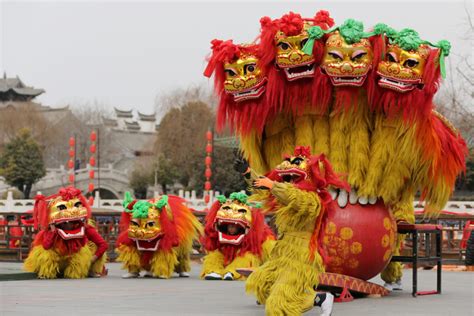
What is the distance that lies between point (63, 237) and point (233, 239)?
2606 millimetres

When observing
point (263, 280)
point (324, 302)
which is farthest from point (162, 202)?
point (324, 302)

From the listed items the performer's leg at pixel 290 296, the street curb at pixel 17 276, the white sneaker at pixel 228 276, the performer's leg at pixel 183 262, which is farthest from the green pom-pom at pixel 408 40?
the street curb at pixel 17 276

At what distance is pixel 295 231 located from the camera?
9469 millimetres

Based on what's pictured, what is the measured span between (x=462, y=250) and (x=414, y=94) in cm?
1023

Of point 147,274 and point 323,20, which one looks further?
point 147,274

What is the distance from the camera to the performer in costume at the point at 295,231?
30.0 ft

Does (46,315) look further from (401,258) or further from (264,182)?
(401,258)

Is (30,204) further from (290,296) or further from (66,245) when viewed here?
(290,296)

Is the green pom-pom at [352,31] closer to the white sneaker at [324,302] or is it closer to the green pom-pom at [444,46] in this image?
the green pom-pom at [444,46]

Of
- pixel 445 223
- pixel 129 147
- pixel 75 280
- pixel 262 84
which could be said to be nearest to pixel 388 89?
pixel 262 84

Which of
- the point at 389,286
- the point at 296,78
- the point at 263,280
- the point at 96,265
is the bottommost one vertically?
the point at 96,265

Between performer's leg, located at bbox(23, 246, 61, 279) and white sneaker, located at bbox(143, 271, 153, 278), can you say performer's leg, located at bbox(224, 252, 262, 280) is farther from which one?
performer's leg, located at bbox(23, 246, 61, 279)

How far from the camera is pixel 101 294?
1211cm

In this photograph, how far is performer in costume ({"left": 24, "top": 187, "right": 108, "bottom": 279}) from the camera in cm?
1486
